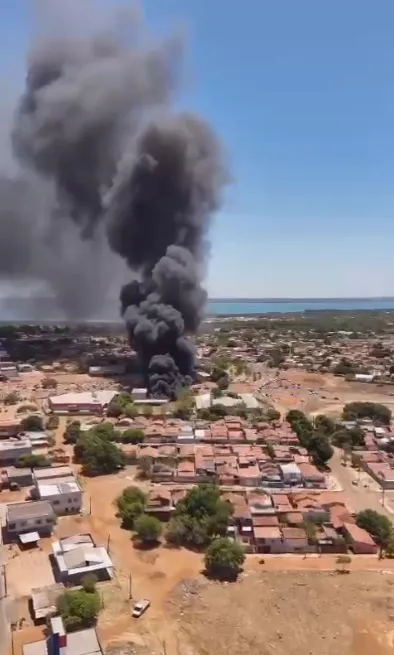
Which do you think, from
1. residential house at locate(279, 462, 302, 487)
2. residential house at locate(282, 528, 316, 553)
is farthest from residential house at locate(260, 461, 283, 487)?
residential house at locate(282, 528, 316, 553)

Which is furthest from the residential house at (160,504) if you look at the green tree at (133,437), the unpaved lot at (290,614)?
the green tree at (133,437)

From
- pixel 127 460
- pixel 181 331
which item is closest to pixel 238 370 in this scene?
pixel 181 331

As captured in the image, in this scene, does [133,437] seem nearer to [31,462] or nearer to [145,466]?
[145,466]

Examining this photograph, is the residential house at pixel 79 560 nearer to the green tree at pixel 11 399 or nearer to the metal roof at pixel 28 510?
the metal roof at pixel 28 510

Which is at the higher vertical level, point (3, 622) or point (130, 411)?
point (130, 411)

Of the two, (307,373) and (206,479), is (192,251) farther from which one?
(206,479)

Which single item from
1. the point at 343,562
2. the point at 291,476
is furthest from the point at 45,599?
the point at 291,476
